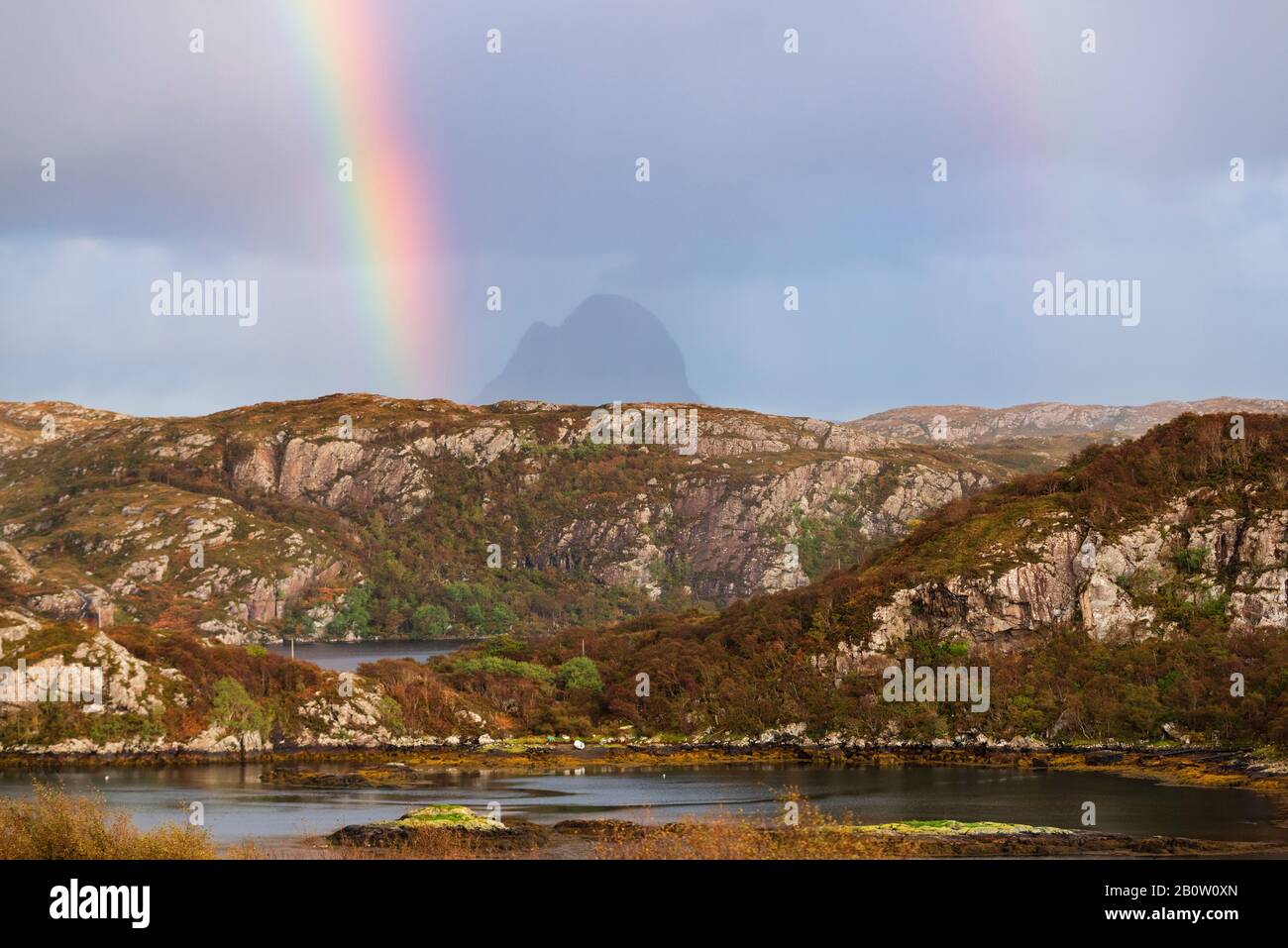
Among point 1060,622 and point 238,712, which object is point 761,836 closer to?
point 1060,622

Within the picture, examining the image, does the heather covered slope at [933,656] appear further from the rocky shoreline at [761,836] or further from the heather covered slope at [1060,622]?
the rocky shoreline at [761,836]

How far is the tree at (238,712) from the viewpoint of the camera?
347 feet

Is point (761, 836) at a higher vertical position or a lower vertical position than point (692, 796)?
higher

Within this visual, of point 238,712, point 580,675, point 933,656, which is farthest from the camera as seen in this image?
point 580,675

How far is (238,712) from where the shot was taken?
10656cm

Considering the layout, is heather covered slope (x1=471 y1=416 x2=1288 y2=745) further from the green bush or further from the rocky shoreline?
the rocky shoreline

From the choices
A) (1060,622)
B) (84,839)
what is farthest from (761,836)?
(1060,622)

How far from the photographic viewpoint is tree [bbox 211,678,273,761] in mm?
105750

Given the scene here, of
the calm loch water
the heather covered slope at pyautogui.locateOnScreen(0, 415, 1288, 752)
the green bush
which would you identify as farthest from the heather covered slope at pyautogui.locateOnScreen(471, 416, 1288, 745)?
the calm loch water

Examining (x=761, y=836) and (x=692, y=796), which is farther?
(x=692, y=796)

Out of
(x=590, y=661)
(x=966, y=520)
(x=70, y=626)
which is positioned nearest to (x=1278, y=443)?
(x=966, y=520)

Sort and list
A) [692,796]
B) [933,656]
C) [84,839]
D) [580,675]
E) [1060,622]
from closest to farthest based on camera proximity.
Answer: [84,839] < [692,796] < [1060,622] < [933,656] < [580,675]
